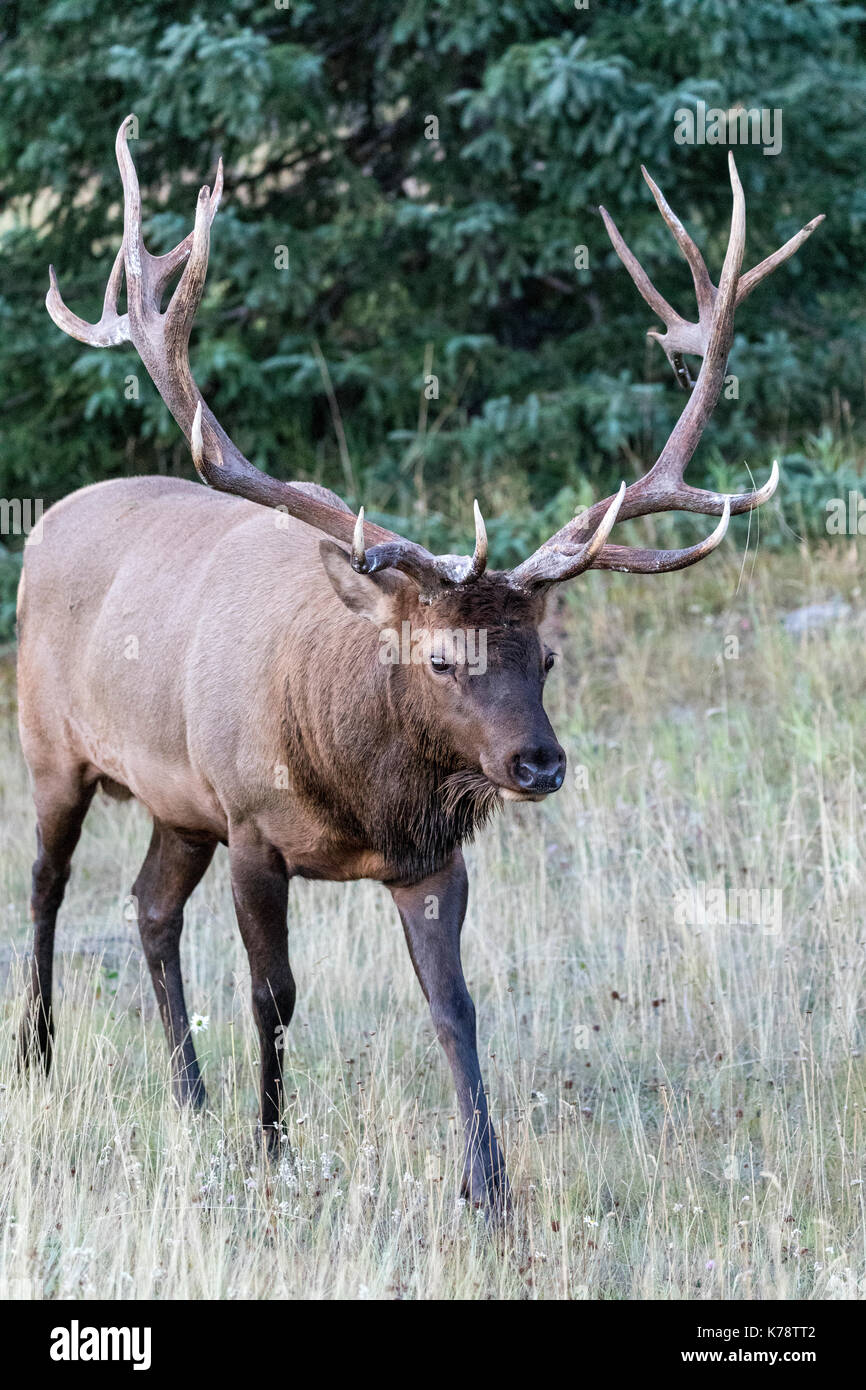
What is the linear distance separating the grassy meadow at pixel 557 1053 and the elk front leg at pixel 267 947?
0.42 feet

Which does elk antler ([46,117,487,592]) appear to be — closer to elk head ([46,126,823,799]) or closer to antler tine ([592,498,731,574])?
elk head ([46,126,823,799])

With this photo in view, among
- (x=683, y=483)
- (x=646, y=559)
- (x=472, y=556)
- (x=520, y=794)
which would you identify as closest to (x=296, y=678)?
(x=472, y=556)

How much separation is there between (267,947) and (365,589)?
111 cm

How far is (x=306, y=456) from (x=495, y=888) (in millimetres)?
4233

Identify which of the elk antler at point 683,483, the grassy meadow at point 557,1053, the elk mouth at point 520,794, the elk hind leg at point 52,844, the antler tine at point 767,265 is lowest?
the grassy meadow at point 557,1053

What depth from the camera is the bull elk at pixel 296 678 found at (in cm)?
440

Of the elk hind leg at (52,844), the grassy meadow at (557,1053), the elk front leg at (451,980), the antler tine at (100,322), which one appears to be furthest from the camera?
the elk hind leg at (52,844)

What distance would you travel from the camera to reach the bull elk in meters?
4.40

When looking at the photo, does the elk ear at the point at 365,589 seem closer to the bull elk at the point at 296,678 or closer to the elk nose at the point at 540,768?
the bull elk at the point at 296,678

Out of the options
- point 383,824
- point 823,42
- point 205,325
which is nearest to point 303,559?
point 383,824

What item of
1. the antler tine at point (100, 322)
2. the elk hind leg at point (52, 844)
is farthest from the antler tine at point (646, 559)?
the elk hind leg at point (52, 844)

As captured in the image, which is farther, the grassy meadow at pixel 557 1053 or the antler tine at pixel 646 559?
the antler tine at pixel 646 559

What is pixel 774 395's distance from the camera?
9.51 meters
